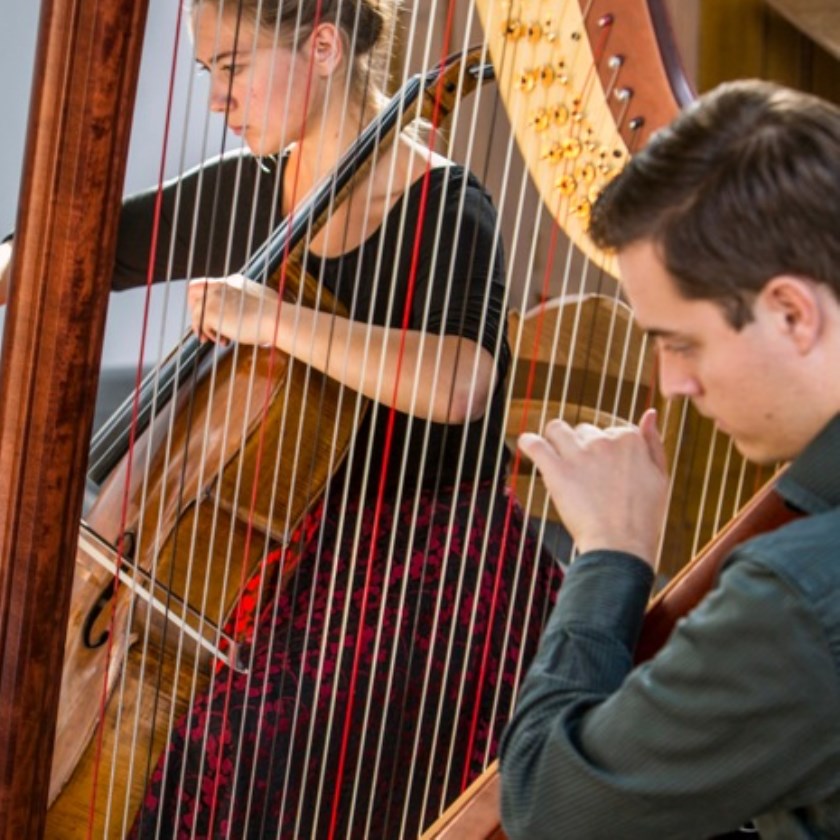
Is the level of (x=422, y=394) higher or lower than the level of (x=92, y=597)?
higher

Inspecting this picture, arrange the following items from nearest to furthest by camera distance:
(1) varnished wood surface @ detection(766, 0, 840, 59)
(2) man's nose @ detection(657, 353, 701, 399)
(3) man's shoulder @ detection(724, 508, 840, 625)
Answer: (3) man's shoulder @ detection(724, 508, 840, 625) → (2) man's nose @ detection(657, 353, 701, 399) → (1) varnished wood surface @ detection(766, 0, 840, 59)

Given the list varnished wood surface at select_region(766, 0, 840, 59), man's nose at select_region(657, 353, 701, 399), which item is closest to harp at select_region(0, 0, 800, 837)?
man's nose at select_region(657, 353, 701, 399)

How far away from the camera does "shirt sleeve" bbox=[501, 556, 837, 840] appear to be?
3.65ft

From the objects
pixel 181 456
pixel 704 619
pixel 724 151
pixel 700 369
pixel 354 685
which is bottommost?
pixel 354 685

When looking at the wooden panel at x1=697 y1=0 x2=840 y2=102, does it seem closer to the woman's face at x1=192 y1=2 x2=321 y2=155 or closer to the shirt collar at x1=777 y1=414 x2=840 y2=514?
the woman's face at x1=192 y1=2 x2=321 y2=155

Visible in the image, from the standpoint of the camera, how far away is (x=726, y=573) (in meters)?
1.16

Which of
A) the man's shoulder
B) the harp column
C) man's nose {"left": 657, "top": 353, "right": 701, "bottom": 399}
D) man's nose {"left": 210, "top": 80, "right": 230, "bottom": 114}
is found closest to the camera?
the man's shoulder

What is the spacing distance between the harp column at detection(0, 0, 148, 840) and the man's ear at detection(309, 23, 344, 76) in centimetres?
47

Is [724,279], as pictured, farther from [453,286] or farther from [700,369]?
[453,286]

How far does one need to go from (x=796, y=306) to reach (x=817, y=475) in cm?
11

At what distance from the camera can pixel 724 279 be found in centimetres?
120

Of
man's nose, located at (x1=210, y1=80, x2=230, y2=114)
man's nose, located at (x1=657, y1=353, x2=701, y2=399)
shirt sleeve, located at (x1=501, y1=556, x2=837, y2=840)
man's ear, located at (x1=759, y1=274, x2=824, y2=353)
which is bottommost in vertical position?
shirt sleeve, located at (x1=501, y1=556, x2=837, y2=840)

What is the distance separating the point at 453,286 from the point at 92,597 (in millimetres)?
516

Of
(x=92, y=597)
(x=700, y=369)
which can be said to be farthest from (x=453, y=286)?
(x=700, y=369)
